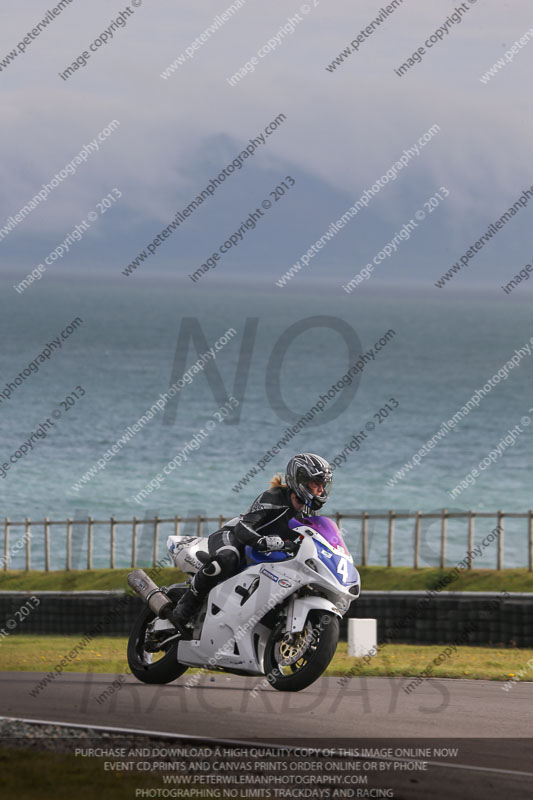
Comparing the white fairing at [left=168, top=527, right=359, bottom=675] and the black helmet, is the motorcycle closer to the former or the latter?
the white fairing at [left=168, top=527, right=359, bottom=675]

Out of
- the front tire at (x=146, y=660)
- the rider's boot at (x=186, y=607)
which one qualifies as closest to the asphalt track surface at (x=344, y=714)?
the front tire at (x=146, y=660)

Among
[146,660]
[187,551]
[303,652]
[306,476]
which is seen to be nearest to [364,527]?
[146,660]

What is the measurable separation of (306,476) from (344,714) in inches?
87.4

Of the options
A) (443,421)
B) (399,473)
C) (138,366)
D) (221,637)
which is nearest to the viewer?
(221,637)

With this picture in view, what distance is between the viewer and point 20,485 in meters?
78.2

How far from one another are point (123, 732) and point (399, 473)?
73158 mm

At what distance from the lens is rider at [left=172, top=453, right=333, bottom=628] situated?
480 inches

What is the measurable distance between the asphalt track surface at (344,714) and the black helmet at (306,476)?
6.40 feet

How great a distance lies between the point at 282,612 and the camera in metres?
11.9

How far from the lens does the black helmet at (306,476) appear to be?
12.2m

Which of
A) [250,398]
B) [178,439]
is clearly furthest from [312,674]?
[250,398]

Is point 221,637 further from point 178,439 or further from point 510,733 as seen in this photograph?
point 178,439

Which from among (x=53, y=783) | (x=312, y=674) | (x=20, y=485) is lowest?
(x=53, y=783)

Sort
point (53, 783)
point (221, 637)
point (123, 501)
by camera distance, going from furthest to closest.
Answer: point (123, 501) → point (221, 637) → point (53, 783)
